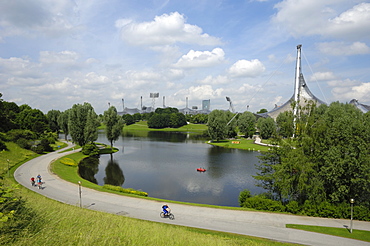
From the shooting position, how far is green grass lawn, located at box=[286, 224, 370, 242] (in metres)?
15.5

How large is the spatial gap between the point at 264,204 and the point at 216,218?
511 cm

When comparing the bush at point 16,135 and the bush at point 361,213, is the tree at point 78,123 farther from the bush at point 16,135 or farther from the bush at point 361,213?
the bush at point 361,213

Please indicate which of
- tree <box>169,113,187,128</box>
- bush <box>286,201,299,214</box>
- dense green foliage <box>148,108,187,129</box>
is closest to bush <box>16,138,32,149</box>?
bush <box>286,201,299,214</box>

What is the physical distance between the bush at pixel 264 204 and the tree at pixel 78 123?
4298 cm

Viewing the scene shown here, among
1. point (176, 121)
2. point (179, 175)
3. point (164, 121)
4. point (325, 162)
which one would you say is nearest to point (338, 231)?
point (325, 162)

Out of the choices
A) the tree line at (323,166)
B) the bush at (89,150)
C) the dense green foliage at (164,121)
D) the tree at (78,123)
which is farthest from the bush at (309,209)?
the dense green foliage at (164,121)

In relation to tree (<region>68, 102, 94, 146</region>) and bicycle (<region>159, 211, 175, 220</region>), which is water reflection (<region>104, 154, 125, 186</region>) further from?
bicycle (<region>159, 211, 175, 220</region>)

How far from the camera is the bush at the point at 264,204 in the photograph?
20172 millimetres

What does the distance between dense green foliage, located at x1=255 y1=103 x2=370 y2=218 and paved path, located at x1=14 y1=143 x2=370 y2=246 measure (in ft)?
7.66

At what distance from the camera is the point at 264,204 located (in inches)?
806

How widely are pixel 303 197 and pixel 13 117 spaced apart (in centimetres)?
8059

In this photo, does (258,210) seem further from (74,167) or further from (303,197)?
(74,167)

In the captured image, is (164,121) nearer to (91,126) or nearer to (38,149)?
(91,126)

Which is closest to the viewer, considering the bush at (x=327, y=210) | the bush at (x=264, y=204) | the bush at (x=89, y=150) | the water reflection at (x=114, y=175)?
the bush at (x=327, y=210)
